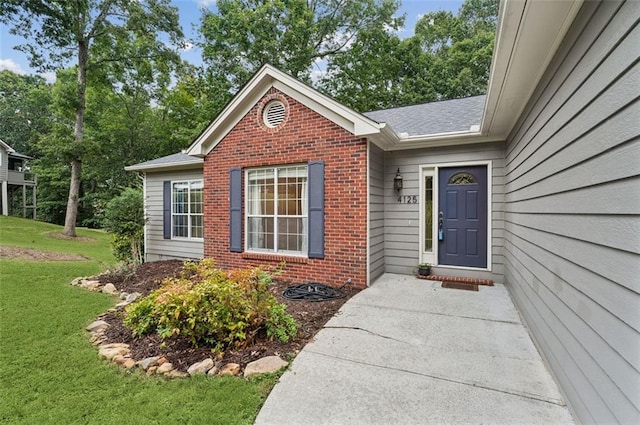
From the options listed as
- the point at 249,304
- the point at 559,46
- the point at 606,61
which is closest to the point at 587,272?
the point at 606,61

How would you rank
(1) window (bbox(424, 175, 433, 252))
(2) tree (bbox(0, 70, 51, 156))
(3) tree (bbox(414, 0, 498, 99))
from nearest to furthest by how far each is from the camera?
1. (1) window (bbox(424, 175, 433, 252))
2. (3) tree (bbox(414, 0, 498, 99))
3. (2) tree (bbox(0, 70, 51, 156))

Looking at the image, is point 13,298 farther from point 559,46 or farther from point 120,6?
point 120,6

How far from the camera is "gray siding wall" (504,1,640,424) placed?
4.79 feet

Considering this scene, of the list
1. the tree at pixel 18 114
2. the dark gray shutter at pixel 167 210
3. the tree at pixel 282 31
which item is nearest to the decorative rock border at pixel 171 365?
the dark gray shutter at pixel 167 210

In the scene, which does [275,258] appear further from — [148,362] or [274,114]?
[148,362]

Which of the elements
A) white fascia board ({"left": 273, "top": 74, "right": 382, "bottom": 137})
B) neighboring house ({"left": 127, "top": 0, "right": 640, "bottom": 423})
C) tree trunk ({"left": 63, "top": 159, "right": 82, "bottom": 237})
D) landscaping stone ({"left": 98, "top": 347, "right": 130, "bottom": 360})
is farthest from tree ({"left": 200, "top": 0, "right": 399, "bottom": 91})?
landscaping stone ({"left": 98, "top": 347, "right": 130, "bottom": 360})

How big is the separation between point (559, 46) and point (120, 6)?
16.9m

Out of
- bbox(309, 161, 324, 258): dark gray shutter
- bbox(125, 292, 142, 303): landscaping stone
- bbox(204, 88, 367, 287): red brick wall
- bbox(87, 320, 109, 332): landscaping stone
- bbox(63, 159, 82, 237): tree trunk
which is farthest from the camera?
bbox(63, 159, 82, 237): tree trunk

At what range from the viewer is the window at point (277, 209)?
234 inches

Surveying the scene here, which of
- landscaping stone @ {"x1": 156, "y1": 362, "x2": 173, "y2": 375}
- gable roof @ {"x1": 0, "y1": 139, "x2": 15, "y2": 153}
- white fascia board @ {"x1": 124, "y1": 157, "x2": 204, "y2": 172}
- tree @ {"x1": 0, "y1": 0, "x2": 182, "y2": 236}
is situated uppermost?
tree @ {"x1": 0, "y1": 0, "x2": 182, "y2": 236}

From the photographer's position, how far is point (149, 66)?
590 inches

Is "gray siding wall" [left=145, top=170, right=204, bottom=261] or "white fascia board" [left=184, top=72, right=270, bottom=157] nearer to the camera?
"white fascia board" [left=184, top=72, right=270, bottom=157]

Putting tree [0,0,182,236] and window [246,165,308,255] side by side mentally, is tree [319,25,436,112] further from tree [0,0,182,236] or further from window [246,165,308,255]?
window [246,165,308,255]

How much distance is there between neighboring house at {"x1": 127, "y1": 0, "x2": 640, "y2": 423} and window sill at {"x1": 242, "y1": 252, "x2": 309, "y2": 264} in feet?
0.08
